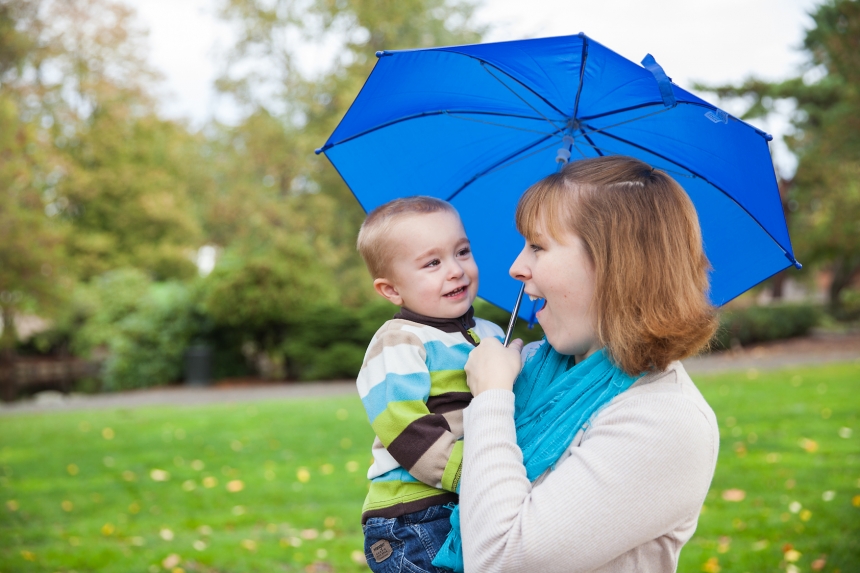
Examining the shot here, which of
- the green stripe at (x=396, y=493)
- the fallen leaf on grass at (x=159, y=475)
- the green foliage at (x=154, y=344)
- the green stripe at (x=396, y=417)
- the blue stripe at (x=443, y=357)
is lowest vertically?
the fallen leaf on grass at (x=159, y=475)

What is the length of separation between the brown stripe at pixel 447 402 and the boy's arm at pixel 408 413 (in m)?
0.04

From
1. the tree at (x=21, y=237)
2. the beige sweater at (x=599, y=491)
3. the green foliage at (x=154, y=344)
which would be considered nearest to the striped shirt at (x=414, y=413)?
the beige sweater at (x=599, y=491)

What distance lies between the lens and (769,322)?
65.4 feet

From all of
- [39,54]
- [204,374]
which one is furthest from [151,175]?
[204,374]

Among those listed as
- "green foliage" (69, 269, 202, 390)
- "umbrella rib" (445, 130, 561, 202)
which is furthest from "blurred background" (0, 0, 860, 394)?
"umbrella rib" (445, 130, 561, 202)

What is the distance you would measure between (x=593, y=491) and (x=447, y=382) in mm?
590

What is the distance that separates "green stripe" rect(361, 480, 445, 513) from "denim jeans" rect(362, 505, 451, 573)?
36 mm

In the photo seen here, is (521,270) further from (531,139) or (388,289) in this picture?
(531,139)

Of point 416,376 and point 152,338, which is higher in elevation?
point 152,338

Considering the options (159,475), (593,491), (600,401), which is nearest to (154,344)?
(159,475)

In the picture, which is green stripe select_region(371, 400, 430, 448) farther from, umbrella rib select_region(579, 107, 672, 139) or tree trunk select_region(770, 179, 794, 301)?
tree trunk select_region(770, 179, 794, 301)

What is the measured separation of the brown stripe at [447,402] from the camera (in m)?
1.99

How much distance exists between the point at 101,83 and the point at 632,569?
30855mm

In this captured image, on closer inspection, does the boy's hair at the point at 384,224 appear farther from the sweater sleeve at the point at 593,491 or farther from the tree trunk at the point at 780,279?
the tree trunk at the point at 780,279
